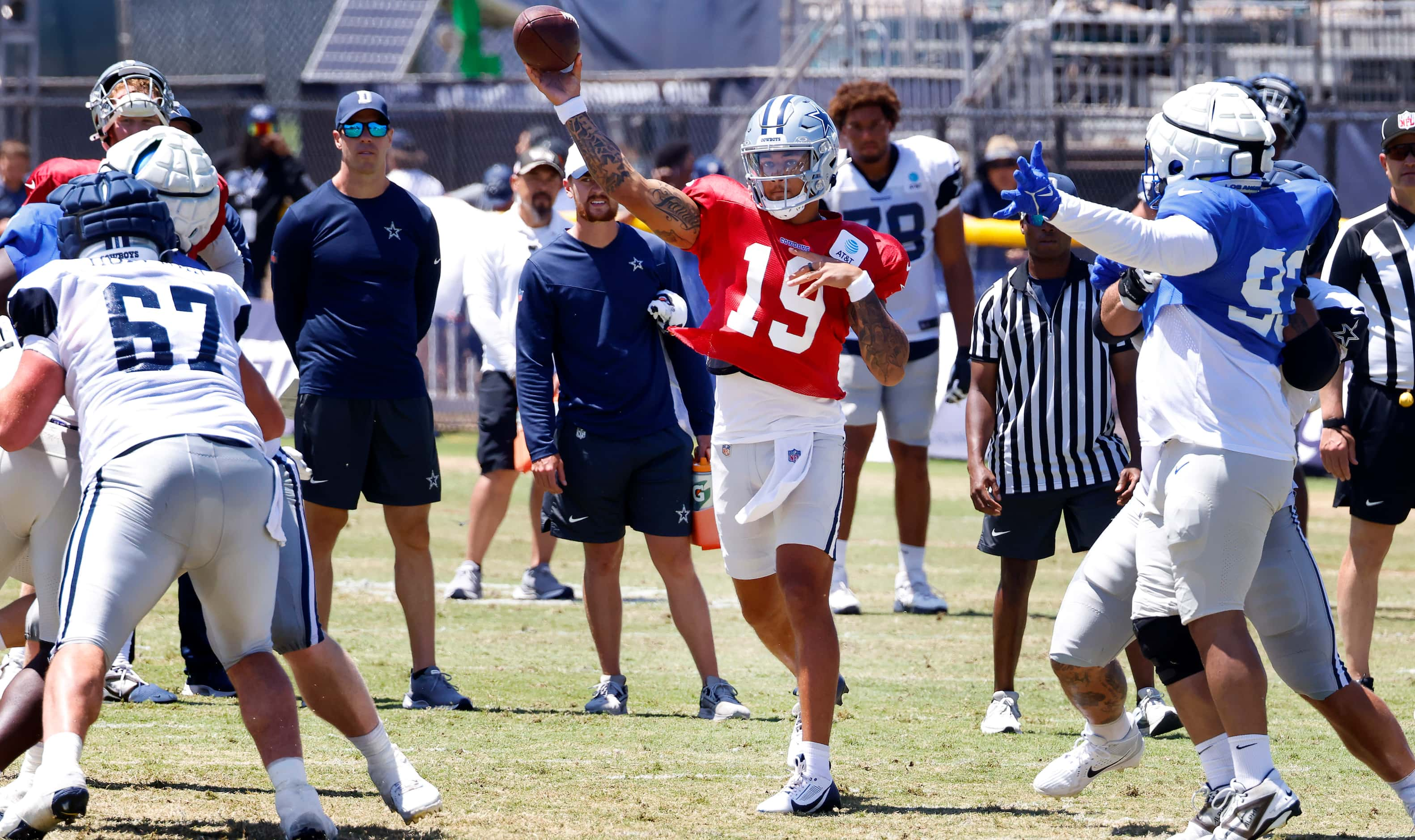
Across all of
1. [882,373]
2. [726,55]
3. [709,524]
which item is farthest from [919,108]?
[882,373]

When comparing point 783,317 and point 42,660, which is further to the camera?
point 783,317

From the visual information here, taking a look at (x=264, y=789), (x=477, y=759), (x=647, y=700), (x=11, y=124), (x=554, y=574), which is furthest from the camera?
(x=11, y=124)

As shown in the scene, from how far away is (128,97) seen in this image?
6.21 meters

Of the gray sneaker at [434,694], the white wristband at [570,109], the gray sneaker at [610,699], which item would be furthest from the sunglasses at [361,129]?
the gray sneaker at [610,699]

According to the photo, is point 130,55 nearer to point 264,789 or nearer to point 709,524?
point 709,524

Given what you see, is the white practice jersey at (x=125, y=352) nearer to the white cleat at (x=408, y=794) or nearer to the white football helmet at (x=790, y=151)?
the white cleat at (x=408, y=794)

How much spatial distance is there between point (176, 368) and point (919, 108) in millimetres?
15760

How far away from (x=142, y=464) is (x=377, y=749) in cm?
105

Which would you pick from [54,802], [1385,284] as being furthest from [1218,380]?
[1385,284]

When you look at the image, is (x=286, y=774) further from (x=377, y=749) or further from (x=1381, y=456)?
(x=1381, y=456)

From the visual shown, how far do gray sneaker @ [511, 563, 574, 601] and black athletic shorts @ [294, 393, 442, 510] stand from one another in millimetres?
2427

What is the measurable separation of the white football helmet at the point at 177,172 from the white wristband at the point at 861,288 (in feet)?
6.18

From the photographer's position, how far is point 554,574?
10.2 meters

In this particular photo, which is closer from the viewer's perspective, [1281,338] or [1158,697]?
[1281,338]
